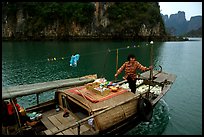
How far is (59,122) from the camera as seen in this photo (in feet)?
27.7

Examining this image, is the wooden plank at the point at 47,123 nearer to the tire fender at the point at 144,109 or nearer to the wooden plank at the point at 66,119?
the wooden plank at the point at 66,119

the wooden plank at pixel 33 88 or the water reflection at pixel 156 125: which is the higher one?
the wooden plank at pixel 33 88

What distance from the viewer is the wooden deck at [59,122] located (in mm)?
7779

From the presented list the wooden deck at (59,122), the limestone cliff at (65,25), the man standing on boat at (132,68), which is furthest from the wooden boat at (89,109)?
the limestone cliff at (65,25)

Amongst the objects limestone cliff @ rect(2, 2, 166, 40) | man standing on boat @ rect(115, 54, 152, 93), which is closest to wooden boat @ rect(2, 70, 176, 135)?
man standing on boat @ rect(115, 54, 152, 93)

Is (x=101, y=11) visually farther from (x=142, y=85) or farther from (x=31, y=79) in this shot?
(x=142, y=85)

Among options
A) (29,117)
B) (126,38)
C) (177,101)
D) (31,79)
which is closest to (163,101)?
(177,101)

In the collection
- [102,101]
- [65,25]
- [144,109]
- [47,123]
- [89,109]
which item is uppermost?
[65,25]

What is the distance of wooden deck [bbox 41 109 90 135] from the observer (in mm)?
7779

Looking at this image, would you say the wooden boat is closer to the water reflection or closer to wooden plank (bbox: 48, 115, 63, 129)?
wooden plank (bbox: 48, 115, 63, 129)

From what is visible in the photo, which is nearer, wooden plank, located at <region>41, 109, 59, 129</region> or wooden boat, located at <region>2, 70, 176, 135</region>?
wooden boat, located at <region>2, 70, 176, 135</region>

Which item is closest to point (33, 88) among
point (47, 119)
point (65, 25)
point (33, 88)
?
point (33, 88)

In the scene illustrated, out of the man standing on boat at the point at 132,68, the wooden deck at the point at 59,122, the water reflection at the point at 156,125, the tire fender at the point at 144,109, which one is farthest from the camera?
the water reflection at the point at 156,125

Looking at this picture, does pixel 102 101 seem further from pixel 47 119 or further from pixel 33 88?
pixel 33 88
